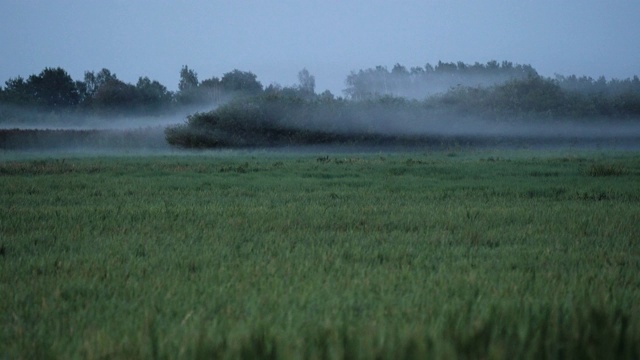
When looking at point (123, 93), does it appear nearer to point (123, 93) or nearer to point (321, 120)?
point (123, 93)

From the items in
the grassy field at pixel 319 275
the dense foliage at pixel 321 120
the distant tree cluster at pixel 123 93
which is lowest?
the grassy field at pixel 319 275

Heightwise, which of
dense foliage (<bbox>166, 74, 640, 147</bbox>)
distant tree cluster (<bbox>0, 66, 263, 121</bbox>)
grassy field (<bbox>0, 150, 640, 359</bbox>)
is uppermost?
distant tree cluster (<bbox>0, 66, 263, 121</bbox>)

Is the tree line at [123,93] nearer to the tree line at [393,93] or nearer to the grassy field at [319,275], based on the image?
the tree line at [393,93]

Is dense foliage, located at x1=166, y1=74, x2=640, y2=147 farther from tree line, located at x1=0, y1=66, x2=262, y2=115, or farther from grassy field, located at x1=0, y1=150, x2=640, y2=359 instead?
grassy field, located at x1=0, y1=150, x2=640, y2=359

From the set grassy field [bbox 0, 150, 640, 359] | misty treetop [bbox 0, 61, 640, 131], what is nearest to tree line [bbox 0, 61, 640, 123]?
misty treetop [bbox 0, 61, 640, 131]

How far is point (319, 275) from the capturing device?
3992 millimetres

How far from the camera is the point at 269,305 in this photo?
3283 mm

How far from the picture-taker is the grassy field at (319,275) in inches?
88.1

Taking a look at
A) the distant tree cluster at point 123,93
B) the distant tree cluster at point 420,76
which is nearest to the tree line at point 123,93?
the distant tree cluster at point 123,93

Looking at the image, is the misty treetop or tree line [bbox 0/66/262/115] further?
tree line [bbox 0/66/262/115]

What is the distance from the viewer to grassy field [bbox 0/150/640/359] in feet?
7.34

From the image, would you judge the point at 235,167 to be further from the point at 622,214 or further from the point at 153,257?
the point at 153,257

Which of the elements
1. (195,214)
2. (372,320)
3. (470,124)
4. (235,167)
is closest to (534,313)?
(372,320)

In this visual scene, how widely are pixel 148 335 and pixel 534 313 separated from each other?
1604 millimetres
